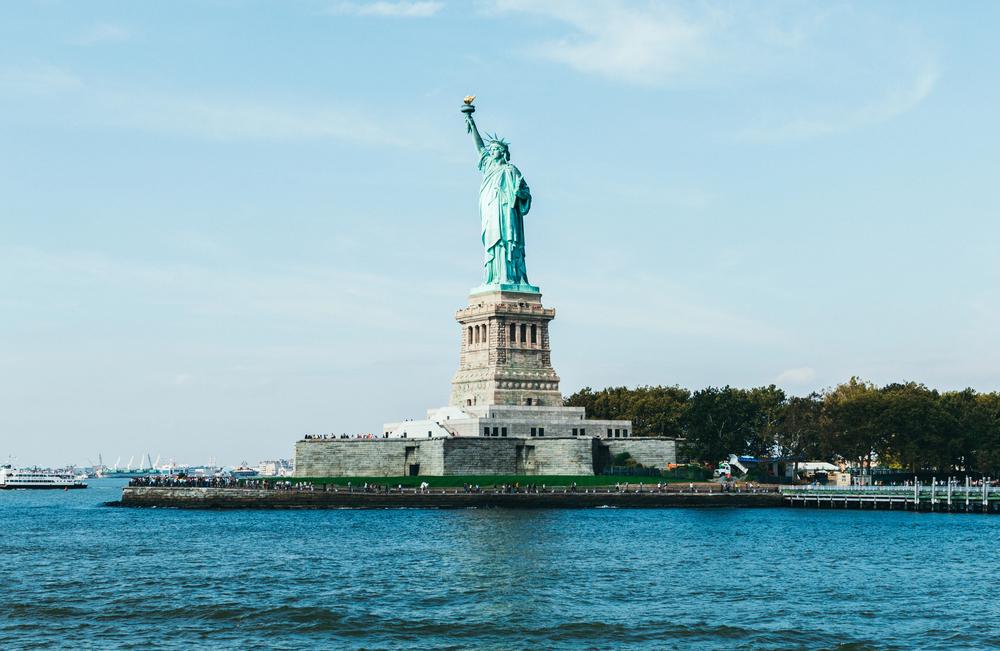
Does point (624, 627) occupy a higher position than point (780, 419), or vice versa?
point (780, 419)

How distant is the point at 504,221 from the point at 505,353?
10894 millimetres

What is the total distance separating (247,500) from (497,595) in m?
57.2

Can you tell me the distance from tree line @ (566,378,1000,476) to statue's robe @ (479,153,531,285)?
18967mm

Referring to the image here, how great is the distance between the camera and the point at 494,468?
359 ft

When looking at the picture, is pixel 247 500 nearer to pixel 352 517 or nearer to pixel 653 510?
pixel 352 517

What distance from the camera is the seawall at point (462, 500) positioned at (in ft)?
335

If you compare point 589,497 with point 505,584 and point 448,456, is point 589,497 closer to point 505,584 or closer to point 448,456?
point 448,456

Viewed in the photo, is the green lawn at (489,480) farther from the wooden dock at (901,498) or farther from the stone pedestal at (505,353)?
the wooden dock at (901,498)

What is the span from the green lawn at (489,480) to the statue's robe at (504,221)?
58.9ft

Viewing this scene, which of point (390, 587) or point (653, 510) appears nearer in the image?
point (390, 587)

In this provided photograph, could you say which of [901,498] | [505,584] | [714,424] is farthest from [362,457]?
[505,584]

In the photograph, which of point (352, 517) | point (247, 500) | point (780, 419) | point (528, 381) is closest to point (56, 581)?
point (352, 517)

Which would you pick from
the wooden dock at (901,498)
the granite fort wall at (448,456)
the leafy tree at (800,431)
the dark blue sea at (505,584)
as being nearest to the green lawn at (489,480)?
the granite fort wall at (448,456)

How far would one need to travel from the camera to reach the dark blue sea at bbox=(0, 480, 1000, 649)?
45.9 m
